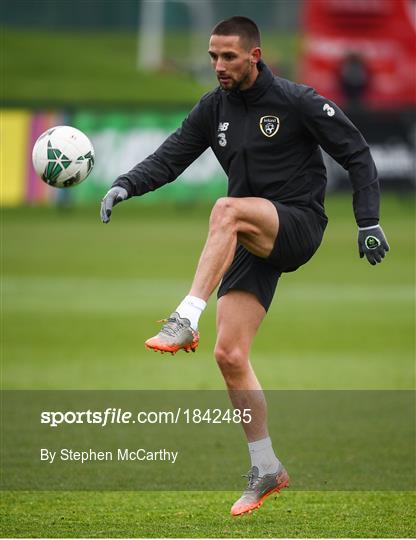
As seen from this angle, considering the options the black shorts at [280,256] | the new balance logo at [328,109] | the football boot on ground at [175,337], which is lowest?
the football boot on ground at [175,337]

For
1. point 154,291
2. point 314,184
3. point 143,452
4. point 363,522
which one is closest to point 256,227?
point 314,184

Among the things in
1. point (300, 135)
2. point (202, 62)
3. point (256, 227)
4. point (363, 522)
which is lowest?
point (363, 522)

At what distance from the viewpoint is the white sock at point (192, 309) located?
22.6ft

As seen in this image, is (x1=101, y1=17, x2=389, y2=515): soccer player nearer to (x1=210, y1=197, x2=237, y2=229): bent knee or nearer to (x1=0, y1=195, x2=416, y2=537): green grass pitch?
(x1=210, y1=197, x2=237, y2=229): bent knee

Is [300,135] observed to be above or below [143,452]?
above

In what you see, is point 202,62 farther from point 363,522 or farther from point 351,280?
point 363,522

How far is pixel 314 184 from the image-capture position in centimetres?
764

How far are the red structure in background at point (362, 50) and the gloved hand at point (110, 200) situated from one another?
85.7 feet

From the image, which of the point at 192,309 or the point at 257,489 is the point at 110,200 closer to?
the point at 192,309

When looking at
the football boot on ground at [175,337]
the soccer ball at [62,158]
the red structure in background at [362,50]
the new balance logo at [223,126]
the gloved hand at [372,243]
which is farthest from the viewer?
the red structure in background at [362,50]

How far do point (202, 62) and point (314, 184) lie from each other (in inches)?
1457

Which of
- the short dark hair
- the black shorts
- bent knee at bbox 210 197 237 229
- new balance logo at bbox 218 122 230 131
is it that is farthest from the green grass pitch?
the short dark hair

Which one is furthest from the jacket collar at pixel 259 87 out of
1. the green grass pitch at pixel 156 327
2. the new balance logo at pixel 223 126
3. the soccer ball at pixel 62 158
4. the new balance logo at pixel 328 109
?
the green grass pitch at pixel 156 327

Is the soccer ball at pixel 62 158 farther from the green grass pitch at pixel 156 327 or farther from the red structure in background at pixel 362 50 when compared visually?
the red structure in background at pixel 362 50
